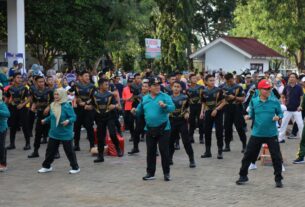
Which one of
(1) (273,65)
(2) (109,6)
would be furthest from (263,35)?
(2) (109,6)

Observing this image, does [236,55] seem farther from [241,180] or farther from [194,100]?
[241,180]

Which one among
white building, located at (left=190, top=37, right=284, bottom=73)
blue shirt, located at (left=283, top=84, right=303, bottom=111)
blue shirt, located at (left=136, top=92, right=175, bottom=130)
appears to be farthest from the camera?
white building, located at (left=190, top=37, right=284, bottom=73)

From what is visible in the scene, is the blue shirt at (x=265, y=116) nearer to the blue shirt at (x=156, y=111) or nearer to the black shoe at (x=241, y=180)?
the black shoe at (x=241, y=180)

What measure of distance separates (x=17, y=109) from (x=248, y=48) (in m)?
31.0

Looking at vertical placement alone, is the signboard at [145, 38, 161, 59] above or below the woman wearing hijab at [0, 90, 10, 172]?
above

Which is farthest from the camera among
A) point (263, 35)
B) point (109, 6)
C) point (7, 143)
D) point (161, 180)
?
point (263, 35)

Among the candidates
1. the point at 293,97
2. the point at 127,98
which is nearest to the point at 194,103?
the point at 127,98

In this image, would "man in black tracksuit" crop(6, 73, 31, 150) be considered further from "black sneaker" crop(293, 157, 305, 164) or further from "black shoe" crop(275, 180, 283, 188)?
"black shoe" crop(275, 180, 283, 188)

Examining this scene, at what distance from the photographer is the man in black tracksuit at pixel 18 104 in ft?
45.1

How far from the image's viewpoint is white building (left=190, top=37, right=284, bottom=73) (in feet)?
140

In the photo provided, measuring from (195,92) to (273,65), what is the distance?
1777 inches

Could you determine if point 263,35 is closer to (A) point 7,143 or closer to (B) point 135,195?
(A) point 7,143

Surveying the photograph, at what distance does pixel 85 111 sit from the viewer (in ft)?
44.0

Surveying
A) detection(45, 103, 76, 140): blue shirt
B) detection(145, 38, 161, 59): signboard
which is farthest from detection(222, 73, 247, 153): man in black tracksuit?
detection(145, 38, 161, 59): signboard
